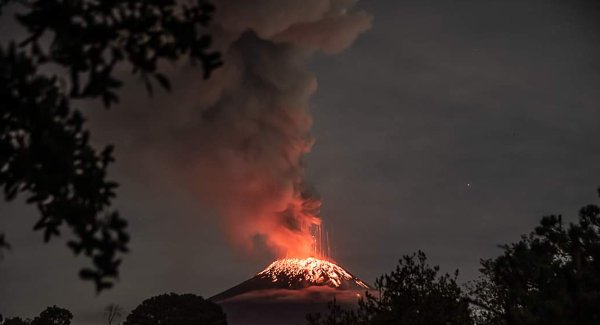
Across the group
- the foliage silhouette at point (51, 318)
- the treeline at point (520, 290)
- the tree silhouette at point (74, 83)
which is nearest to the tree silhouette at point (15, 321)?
the foliage silhouette at point (51, 318)

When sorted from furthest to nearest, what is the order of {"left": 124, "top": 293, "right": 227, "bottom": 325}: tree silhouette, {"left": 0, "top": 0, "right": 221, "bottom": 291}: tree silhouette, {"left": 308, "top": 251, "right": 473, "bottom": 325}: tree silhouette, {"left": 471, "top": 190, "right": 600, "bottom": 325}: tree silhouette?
{"left": 124, "top": 293, "right": 227, "bottom": 325}: tree silhouette < {"left": 308, "top": 251, "right": 473, "bottom": 325}: tree silhouette < {"left": 471, "top": 190, "right": 600, "bottom": 325}: tree silhouette < {"left": 0, "top": 0, "right": 221, "bottom": 291}: tree silhouette

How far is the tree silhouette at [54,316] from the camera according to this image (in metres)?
103

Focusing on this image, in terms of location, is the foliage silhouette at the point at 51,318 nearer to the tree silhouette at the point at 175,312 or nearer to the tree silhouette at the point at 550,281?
the tree silhouette at the point at 175,312

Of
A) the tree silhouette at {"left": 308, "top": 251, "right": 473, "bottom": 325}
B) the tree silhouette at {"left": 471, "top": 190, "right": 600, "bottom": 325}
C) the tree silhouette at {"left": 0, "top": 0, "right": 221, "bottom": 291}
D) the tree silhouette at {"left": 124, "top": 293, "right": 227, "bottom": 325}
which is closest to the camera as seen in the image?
the tree silhouette at {"left": 0, "top": 0, "right": 221, "bottom": 291}

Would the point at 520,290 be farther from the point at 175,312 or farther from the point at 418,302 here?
the point at 175,312

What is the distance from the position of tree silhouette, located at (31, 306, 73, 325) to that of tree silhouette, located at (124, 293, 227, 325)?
1973 cm

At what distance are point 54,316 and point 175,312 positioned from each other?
94.5ft

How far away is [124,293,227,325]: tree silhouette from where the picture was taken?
303 ft

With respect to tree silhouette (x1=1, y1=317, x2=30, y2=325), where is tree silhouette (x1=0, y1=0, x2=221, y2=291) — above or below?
below

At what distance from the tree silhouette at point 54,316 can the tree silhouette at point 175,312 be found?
1973cm

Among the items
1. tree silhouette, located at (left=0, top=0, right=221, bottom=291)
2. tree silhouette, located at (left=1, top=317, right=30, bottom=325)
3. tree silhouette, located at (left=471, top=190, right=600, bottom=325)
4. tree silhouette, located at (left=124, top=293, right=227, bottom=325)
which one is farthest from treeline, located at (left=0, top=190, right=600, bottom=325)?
tree silhouette, located at (left=1, top=317, right=30, bottom=325)

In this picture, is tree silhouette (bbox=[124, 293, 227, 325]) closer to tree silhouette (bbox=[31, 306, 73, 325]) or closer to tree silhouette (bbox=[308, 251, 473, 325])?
tree silhouette (bbox=[31, 306, 73, 325])

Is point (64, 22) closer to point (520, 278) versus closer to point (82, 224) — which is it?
point (82, 224)

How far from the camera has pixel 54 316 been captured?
A: 104812 mm
